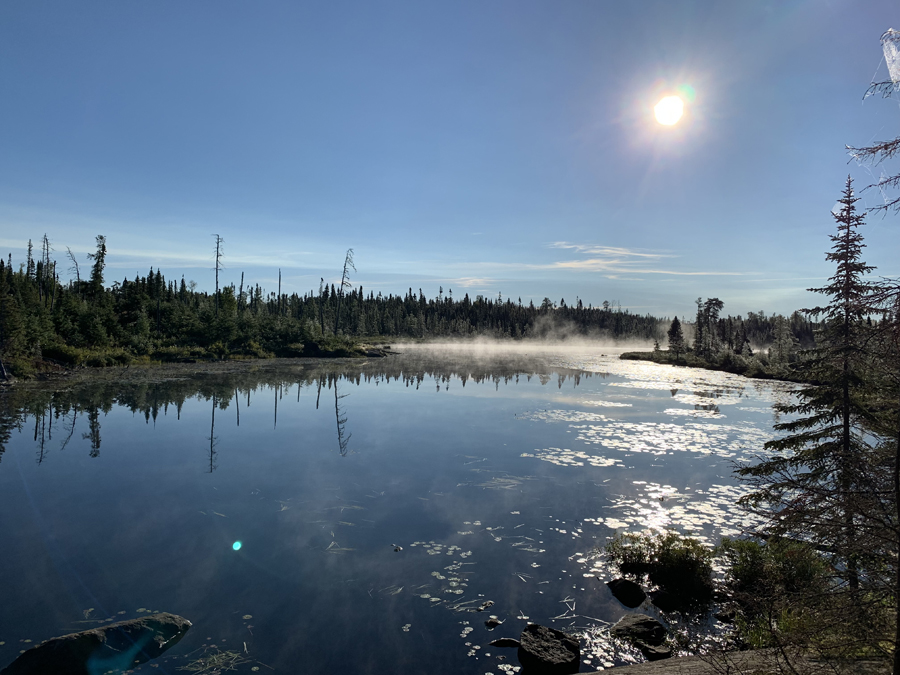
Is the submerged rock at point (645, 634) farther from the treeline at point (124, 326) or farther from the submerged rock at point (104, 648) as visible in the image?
the treeline at point (124, 326)

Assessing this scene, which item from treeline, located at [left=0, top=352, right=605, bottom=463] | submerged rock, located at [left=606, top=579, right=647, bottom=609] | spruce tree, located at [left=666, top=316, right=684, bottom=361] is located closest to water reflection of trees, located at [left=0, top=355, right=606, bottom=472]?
treeline, located at [left=0, top=352, right=605, bottom=463]

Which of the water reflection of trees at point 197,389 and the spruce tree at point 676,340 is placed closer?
the water reflection of trees at point 197,389

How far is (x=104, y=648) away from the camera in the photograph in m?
7.85

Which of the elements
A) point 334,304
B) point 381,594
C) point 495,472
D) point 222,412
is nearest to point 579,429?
point 495,472

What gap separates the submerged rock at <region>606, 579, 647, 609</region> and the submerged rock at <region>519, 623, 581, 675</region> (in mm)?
2275

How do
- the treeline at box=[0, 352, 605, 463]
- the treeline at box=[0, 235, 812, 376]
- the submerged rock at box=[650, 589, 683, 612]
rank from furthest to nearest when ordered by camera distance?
the treeline at box=[0, 235, 812, 376] < the treeline at box=[0, 352, 605, 463] < the submerged rock at box=[650, 589, 683, 612]

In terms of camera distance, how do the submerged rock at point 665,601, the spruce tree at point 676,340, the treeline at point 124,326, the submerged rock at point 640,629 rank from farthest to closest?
the spruce tree at point 676,340, the treeline at point 124,326, the submerged rock at point 665,601, the submerged rock at point 640,629

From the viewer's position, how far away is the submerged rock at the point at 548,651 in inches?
311

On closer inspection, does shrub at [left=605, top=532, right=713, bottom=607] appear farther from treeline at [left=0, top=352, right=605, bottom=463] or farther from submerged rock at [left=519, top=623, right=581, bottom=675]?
treeline at [left=0, top=352, right=605, bottom=463]

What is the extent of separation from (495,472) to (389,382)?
28887 millimetres

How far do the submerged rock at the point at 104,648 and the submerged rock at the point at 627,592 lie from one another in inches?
357

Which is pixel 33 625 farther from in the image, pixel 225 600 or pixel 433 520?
pixel 433 520

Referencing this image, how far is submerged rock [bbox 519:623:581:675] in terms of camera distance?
25.9 ft

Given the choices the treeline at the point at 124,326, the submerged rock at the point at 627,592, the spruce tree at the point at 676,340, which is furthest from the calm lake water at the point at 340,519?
the spruce tree at the point at 676,340
